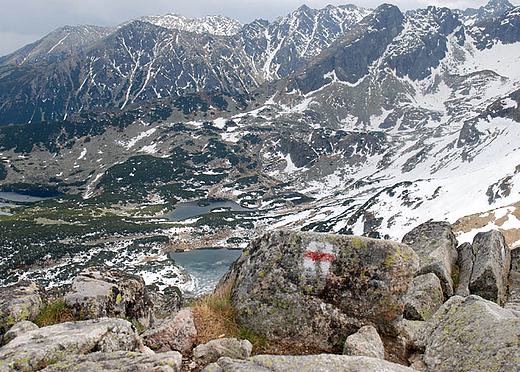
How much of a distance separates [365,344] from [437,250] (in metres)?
11.4

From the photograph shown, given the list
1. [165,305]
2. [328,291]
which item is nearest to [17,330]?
[328,291]

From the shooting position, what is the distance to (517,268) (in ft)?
57.8

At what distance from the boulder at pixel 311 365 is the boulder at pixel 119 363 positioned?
0.78 m

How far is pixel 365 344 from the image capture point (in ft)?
26.8

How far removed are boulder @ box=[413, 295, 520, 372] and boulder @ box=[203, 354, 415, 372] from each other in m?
1.83

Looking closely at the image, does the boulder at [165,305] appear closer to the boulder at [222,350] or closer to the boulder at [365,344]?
the boulder at [222,350]

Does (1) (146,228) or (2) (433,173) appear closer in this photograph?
(1) (146,228)

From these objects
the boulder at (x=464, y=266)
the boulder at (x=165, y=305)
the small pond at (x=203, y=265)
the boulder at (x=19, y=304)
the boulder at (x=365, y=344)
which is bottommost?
the small pond at (x=203, y=265)

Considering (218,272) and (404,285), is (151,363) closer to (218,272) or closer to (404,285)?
(404,285)

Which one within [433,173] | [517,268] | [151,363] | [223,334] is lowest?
[433,173]

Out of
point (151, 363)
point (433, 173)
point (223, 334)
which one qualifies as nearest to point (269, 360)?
point (151, 363)

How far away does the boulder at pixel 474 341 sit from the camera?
6211mm

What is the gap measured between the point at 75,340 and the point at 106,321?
1.19 metres

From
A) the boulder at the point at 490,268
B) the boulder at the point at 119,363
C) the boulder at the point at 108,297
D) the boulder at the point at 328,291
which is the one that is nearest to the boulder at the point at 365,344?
the boulder at the point at 328,291
